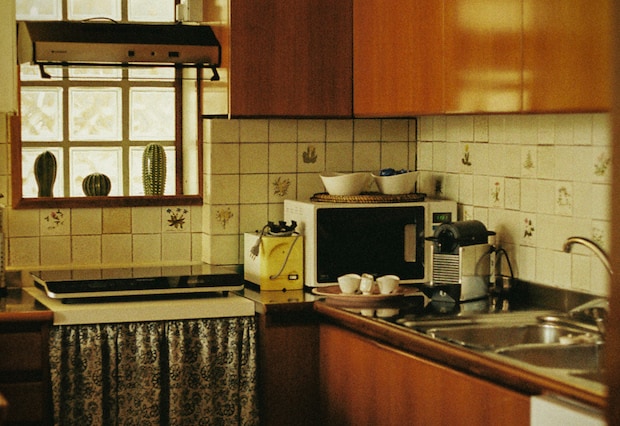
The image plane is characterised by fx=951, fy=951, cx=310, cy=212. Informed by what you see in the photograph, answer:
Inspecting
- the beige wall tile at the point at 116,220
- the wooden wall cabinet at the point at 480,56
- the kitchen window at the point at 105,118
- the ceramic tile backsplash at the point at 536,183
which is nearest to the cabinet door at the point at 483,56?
the wooden wall cabinet at the point at 480,56

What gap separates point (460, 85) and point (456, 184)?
0.84 m

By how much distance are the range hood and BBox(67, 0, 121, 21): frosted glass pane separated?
25 centimetres

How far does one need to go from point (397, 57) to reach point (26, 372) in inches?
64.1

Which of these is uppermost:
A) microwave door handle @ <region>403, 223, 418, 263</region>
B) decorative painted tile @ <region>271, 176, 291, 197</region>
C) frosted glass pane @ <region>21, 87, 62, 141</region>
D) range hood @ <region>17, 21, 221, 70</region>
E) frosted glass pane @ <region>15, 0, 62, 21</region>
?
frosted glass pane @ <region>15, 0, 62, 21</region>

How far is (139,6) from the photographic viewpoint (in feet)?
12.6

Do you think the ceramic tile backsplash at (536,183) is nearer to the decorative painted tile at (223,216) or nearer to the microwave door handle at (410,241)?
the microwave door handle at (410,241)

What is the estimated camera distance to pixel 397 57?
3.32 metres

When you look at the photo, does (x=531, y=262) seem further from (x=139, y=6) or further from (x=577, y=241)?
(x=139, y=6)

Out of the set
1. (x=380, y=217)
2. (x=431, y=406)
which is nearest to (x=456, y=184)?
(x=380, y=217)

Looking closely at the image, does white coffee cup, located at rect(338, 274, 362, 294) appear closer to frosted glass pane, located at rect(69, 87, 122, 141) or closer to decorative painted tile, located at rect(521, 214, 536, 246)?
decorative painted tile, located at rect(521, 214, 536, 246)

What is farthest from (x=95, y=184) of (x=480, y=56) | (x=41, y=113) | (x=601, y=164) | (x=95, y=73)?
(x=601, y=164)

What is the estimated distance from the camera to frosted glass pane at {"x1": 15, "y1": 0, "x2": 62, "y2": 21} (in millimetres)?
3670

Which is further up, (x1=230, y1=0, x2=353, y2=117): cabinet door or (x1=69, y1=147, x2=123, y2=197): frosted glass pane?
(x1=230, y1=0, x2=353, y2=117): cabinet door

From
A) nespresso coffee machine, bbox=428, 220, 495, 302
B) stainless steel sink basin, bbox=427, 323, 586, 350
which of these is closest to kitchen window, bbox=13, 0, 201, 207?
nespresso coffee machine, bbox=428, 220, 495, 302
